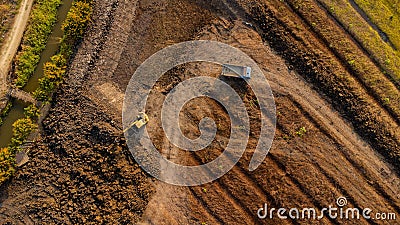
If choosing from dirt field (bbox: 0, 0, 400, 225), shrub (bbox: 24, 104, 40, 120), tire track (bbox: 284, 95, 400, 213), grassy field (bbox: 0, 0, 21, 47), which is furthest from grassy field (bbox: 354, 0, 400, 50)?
grassy field (bbox: 0, 0, 21, 47)

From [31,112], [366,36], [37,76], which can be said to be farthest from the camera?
[37,76]

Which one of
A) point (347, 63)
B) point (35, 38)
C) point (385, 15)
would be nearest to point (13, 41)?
point (35, 38)

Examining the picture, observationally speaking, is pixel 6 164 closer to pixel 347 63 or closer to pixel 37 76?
pixel 37 76

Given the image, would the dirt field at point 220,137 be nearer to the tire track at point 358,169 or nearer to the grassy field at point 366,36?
the tire track at point 358,169

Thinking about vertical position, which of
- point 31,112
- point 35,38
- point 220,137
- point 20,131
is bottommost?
point 20,131

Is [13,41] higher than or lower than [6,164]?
higher

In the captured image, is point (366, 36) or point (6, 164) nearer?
point (6, 164)

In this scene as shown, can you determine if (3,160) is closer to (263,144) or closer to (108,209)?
(108,209)
